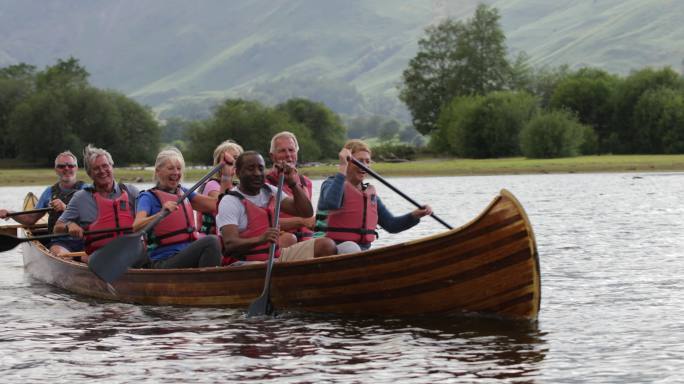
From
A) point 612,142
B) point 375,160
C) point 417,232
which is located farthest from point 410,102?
point 417,232

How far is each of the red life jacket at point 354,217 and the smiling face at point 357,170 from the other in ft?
0.21

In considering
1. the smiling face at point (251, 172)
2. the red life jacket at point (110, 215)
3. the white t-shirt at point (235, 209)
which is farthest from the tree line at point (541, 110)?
the smiling face at point (251, 172)

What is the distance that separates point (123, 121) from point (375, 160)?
725 inches

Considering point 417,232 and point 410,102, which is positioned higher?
point 410,102

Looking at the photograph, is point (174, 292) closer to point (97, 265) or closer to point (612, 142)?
point (97, 265)

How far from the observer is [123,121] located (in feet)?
247

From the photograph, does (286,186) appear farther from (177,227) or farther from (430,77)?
(430,77)

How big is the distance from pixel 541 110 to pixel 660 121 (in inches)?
292

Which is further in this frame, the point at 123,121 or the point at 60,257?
the point at 123,121

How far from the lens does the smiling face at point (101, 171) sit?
Answer: 11091 millimetres

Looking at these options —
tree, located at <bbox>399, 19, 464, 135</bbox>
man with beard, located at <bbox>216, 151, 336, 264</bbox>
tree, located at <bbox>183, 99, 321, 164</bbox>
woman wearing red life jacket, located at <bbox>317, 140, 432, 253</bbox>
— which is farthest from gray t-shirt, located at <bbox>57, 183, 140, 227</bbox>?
tree, located at <bbox>399, 19, 464, 135</bbox>

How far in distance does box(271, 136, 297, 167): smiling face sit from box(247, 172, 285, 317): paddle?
7.6 inches

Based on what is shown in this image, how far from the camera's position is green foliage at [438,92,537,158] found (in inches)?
2501

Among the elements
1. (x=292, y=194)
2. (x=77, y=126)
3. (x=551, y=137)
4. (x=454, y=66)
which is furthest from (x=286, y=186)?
(x=454, y=66)
